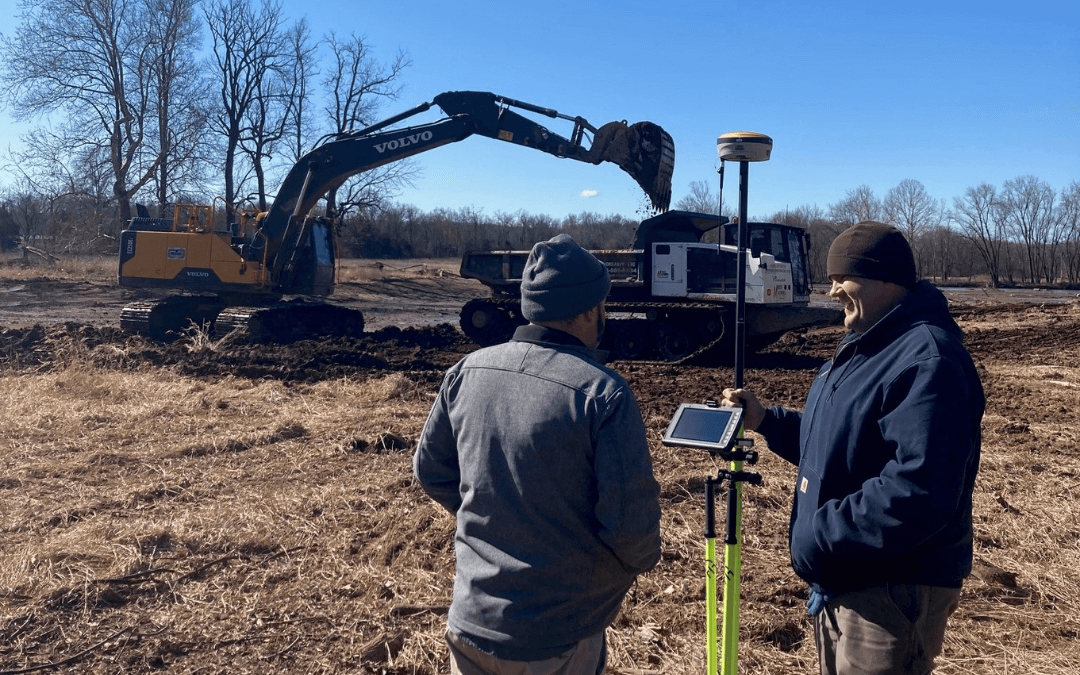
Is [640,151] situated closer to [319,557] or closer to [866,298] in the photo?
[319,557]

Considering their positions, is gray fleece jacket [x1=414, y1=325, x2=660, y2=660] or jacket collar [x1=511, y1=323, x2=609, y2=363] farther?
jacket collar [x1=511, y1=323, x2=609, y2=363]

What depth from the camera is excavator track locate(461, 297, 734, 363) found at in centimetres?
1424

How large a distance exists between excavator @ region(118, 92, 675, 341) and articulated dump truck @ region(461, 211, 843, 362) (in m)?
0.84

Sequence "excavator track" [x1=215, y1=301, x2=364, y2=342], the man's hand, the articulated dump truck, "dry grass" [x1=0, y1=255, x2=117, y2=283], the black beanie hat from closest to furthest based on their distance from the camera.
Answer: the black beanie hat
the man's hand
the articulated dump truck
"excavator track" [x1=215, y1=301, x2=364, y2=342]
"dry grass" [x1=0, y1=255, x2=117, y2=283]

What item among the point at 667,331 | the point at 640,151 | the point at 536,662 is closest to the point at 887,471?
the point at 536,662

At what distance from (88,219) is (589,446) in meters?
38.7

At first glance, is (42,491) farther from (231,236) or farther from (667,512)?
(231,236)

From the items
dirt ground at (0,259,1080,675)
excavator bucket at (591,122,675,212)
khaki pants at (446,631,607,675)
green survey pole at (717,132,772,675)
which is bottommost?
dirt ground at (0,259,1080,675)

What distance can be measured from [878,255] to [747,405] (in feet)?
2.03

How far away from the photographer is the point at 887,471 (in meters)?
2.12

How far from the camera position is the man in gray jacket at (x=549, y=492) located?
81.2 inches

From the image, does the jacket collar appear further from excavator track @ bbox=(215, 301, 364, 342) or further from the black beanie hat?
excavator track @ bbox=(215, 301, 364, 342)

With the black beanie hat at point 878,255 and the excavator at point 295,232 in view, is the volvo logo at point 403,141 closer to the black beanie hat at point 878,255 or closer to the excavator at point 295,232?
the excavator at point 295,232

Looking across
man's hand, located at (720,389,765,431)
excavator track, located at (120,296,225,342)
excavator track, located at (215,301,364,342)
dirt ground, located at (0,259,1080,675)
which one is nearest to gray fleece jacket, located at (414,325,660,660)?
man's hand, located at (720,389,765,431)
